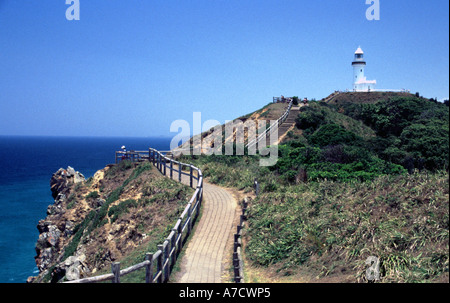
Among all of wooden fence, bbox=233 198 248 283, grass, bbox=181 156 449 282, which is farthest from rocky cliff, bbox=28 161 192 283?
grass, bbox=181 156 449 282

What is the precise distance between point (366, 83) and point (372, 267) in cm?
8370

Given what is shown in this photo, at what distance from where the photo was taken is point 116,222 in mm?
17906

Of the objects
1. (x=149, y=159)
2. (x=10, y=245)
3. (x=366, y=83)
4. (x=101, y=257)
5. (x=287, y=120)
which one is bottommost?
(x=10, y=245)

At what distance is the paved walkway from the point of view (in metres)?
10.2

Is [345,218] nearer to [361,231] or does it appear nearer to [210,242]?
[361,231]

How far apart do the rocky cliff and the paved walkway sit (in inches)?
51.2

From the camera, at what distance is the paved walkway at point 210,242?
1017cm

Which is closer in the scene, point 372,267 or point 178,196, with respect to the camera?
point 372,267

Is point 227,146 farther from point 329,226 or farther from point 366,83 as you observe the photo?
point 366,83

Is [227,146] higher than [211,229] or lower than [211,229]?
higher

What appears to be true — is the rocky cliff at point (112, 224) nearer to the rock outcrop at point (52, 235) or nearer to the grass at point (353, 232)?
the rock outcrop at point (52, 235)

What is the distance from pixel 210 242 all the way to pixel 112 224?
24.9ft

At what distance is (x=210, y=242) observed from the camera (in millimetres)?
12562
